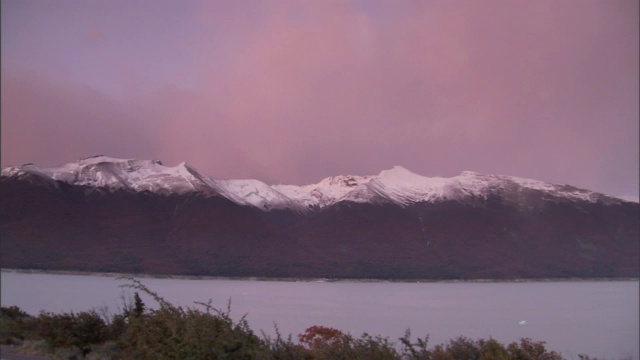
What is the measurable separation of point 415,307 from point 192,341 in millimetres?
27314

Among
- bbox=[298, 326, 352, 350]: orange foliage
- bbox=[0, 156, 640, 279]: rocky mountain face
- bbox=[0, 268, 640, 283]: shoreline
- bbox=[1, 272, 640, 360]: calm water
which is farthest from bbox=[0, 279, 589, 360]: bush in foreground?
bbox=[0, 156, 640, 279]: rocky mountain face

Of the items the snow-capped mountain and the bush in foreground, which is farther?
the snow-capped mountain

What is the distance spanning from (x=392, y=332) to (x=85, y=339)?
11266 mm

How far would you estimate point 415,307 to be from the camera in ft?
114

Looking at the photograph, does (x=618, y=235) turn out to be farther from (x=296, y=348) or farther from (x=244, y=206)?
(x=296, y=348)

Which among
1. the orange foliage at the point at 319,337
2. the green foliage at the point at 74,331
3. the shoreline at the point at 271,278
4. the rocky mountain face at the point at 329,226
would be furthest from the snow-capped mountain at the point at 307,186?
the orange foliage at the point at 319,337

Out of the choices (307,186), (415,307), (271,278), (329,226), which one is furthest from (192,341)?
(329,226)

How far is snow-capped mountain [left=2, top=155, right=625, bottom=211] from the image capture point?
38750 mm

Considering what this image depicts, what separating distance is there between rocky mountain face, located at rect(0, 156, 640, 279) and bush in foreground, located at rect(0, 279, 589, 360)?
21.9 m

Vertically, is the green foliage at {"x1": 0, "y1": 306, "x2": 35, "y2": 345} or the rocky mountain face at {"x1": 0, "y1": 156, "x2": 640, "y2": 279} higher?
the rocky mountain face at {"x1": 0, "y1": 156, "x2": 640, "y2": 279}

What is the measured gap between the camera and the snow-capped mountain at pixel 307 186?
38.8 metres

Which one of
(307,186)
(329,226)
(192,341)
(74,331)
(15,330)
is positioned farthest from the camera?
(329,226)

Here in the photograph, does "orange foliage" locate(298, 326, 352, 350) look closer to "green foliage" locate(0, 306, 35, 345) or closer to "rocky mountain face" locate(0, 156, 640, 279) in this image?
"green foliage" locate(0, 306, 35, 345)

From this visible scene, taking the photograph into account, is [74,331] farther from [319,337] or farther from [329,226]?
[329,226]
